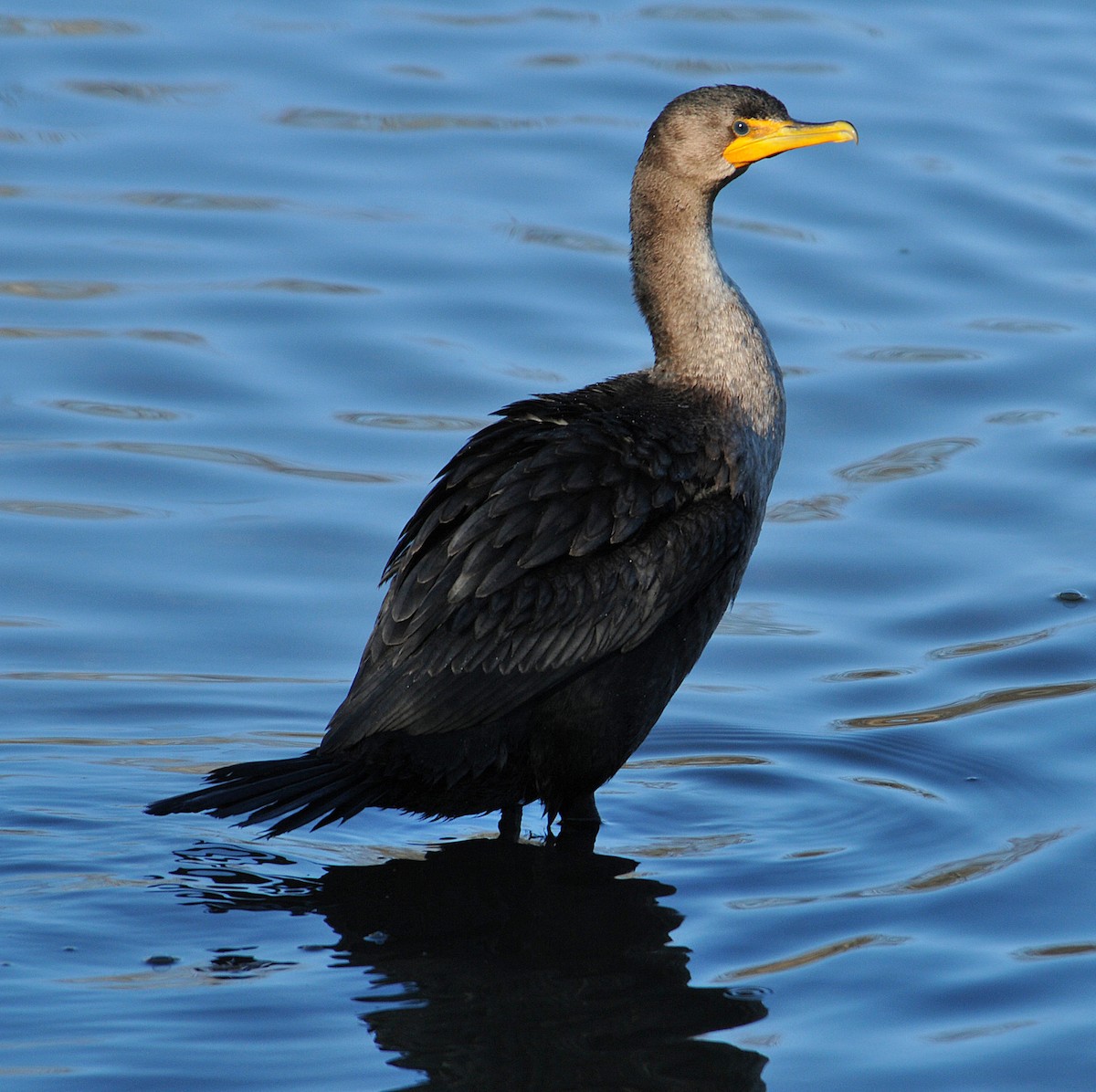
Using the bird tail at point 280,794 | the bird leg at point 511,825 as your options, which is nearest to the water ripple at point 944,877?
the bird leg at point 511,825

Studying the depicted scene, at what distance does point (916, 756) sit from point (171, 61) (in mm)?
7326

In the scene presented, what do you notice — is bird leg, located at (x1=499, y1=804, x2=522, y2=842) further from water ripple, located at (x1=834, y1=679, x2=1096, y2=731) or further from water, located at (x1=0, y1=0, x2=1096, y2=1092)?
water ripple, located at (x1=834, y1=679, x2=1096, y2=731)

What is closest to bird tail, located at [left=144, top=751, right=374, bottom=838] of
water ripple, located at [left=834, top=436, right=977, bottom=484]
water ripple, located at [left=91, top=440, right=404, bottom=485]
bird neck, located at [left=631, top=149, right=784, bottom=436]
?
bird neck, located at [left=631, top=149, right=784, bottom=436]

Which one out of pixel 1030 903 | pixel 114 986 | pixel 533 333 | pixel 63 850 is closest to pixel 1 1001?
pixel 114 986

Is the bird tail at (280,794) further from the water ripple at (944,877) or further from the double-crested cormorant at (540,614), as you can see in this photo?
the water ripple at (944,877)

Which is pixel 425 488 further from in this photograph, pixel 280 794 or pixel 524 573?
pixel 280 794

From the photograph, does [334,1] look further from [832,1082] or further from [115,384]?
[832,1082]

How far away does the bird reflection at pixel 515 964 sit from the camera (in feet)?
16.3

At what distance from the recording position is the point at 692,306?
21.7 feet

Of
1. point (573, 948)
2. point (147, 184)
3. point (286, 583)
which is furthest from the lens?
point (147, 184)

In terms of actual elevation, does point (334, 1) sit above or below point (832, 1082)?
above

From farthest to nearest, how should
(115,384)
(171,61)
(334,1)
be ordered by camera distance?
(334,1) < (171,61) < (115,384)

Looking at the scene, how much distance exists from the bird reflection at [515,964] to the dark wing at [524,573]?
48cm

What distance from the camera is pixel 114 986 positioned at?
5195 mm
